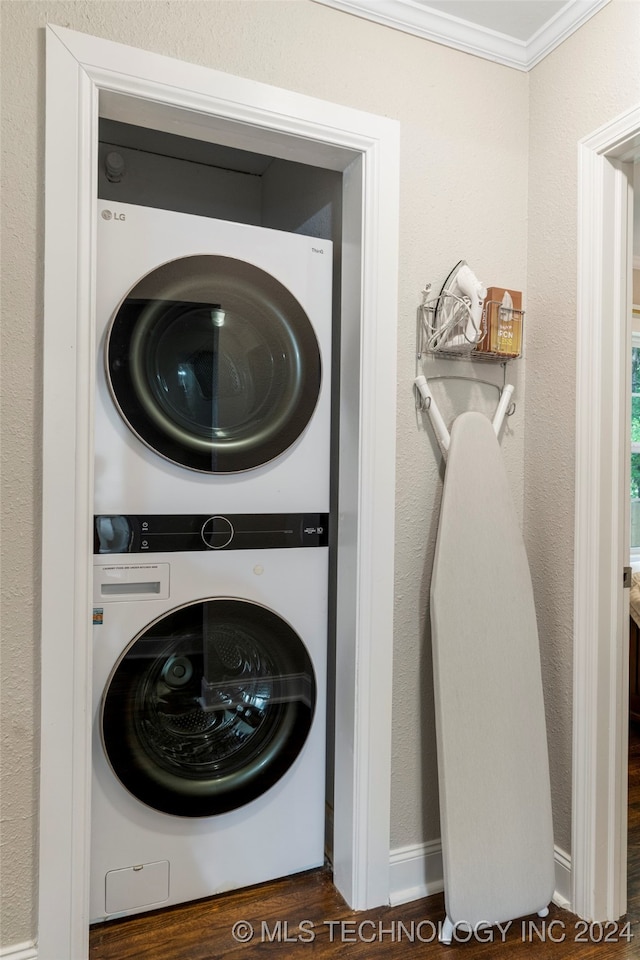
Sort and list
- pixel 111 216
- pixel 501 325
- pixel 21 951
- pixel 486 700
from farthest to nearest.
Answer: pixel 501 325 → pixel 486 700 → pixel 111 216 → pixel 21 951

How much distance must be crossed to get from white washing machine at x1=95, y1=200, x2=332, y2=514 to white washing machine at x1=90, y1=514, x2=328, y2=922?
109 mm

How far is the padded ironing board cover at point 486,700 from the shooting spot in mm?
1643

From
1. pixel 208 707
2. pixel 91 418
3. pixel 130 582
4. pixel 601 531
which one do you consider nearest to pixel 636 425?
pixel 601 531

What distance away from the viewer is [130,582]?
1667 mm

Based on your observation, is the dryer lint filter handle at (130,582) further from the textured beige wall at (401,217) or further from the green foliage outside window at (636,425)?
the green foliage outside window at (636,425)

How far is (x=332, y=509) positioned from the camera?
2.09m

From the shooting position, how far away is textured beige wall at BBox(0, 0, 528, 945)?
1.40 metres

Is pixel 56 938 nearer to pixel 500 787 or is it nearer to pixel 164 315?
pixel 500 787

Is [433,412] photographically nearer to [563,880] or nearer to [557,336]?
[557,336]

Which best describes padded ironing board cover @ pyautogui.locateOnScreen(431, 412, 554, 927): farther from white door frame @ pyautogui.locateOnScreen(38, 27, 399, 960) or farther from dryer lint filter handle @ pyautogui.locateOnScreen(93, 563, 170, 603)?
dryer lint filter handle @ pyautogui.locateOnScreen(93, 563, 170, 603)

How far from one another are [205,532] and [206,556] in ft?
0.22

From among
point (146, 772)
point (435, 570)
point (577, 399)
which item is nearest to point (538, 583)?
point (435, 570)

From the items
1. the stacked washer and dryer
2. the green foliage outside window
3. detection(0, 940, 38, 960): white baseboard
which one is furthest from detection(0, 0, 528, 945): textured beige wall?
the green foliage outside window

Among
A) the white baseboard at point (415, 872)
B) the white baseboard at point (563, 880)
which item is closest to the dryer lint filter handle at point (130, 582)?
the white baseboard at point (415, 872)
